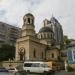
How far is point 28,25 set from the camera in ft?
152

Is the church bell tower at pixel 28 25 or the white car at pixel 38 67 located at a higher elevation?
the church bell tower at pixel 28 25

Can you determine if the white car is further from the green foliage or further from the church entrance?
the green foliage

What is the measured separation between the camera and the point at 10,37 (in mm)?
83250

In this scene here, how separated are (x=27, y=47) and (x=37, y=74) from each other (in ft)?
57.5

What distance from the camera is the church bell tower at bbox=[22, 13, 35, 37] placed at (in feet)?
152

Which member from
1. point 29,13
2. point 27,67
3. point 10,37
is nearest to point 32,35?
point 29,13

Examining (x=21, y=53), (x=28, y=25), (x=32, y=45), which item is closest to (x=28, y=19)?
(x=28, y=25)

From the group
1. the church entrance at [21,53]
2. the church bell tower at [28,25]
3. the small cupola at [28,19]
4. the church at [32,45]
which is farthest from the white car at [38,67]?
the small cupola at [28,19]

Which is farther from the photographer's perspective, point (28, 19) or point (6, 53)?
point (6, 53)

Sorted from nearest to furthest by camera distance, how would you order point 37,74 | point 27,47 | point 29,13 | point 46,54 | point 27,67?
point 37,74
point 27,67
point 27,47
point 29,13
point 46,54

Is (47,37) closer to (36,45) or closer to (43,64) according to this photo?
(36,45)

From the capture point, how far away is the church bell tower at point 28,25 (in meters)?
46.3

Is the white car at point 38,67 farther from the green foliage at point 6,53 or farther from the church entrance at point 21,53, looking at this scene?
the green foliage at point 6,53

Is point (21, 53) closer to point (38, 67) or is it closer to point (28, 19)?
point (28, 19)
